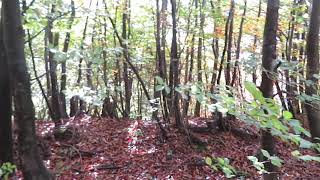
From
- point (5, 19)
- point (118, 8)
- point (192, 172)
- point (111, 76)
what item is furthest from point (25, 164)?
point (111, 76)

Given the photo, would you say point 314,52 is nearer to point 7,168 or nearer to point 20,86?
point 20,86

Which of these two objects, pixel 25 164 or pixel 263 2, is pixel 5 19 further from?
pixel 263 2

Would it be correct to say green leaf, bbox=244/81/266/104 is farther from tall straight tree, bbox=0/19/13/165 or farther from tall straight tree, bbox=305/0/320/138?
tall straight tree, bbox=0/19/13/165

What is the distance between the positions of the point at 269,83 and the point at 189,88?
7.76 feet

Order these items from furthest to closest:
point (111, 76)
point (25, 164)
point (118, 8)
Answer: point (111, 76)
point (118, 8)
point (25, 164)

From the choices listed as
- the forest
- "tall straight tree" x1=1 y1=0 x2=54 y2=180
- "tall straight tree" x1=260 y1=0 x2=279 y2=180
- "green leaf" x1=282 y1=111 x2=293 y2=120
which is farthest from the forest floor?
"green leaf" x1=282 y1=111 x2=293 y2=120

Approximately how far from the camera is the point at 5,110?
19.6 ft

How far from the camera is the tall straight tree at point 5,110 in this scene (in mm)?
5742

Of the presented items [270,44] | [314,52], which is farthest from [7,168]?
[314,52]

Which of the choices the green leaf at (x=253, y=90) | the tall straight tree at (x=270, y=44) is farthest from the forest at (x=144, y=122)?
the green leaf at (x=253, y=90)

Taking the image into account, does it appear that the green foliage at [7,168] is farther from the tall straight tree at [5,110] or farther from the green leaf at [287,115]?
the tall straight tree at [5,110]

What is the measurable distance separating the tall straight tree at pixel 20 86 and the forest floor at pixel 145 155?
1.61 m

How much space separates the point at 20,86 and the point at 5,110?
1.55 m

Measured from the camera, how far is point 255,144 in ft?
28.5
